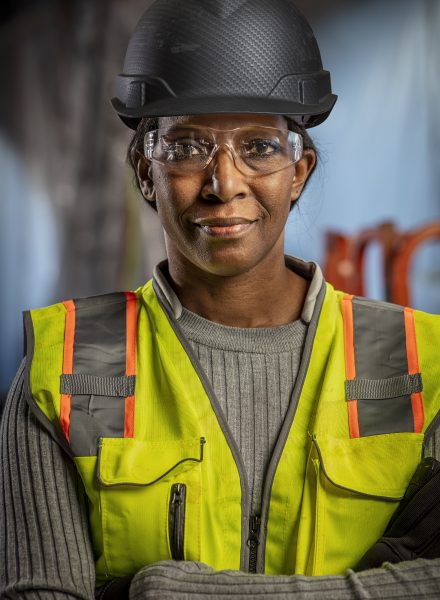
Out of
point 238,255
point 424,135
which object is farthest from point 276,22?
point 424,135

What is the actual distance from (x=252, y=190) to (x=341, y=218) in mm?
4751

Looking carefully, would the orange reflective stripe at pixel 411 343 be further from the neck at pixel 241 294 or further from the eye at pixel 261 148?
the eye at pixel 261 148

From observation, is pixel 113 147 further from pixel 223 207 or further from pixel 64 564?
pixel 64 564

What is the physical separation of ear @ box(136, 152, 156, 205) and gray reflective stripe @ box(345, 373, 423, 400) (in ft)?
1.87

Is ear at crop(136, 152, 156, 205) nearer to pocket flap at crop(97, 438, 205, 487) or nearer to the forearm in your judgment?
pocket flap at crop(97, 438, 205, 487)

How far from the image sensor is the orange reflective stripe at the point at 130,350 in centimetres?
192

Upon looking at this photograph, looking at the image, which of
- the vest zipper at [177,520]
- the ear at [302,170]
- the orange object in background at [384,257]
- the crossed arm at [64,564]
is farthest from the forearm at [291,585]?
the orange object in background at [384,257]

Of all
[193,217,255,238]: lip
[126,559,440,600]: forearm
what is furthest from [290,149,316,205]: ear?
[126,559,440,600]: forearm

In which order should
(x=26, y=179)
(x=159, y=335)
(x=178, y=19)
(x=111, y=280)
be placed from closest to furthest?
(x=178, y=19)
(x=159, y=335)
(x=111, y=280)
(x=26, y=179)

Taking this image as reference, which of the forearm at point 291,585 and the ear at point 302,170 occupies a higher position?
the ear at point 302,170

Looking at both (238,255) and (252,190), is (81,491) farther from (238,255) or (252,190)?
(252,190)

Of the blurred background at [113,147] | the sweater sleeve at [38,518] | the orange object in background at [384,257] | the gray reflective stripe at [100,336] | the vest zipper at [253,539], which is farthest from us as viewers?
the blurred background at [113,147]

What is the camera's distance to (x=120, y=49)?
7676 millimetres

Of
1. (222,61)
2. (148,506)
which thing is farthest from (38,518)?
(222,61)
